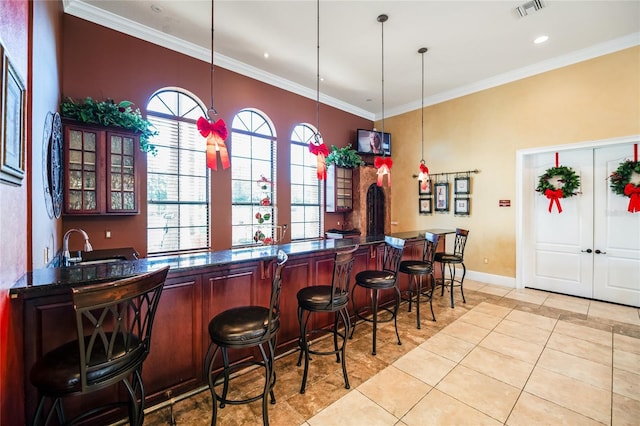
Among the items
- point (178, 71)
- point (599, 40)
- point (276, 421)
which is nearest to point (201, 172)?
point (178, 71)

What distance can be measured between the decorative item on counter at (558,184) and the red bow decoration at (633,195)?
0.57m

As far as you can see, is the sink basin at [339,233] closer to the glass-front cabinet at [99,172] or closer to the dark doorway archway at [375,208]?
the dark doorway archway at [375,208]

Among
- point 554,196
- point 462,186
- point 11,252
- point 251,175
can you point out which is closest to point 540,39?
point 554,196

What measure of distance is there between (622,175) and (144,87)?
275 inches

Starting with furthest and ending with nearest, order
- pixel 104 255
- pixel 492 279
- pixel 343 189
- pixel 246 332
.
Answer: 1. pixel 343 189
2. pixel 492 279
3. pixel 104 255
4. pixel 246 332

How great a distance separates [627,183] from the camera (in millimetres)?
3932

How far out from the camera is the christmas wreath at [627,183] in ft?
12.5

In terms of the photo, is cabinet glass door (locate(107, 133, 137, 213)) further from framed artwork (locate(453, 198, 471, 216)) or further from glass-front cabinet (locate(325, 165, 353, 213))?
framed artwork (locate(453, 198, 471, 216))

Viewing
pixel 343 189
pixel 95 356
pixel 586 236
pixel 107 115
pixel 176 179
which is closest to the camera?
pixel 95 356

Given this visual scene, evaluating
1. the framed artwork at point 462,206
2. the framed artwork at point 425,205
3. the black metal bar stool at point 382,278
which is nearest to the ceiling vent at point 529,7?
the framed artwork at point 462,206

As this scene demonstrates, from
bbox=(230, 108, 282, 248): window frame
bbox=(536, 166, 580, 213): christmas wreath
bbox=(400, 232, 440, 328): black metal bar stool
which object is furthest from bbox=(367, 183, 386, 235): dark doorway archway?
bbox=(536, 166, 580, 213): christmas wreath

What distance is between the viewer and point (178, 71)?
4027 mm

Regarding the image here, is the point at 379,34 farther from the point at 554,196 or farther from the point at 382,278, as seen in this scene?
the point at 554,196

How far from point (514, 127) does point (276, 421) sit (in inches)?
227
